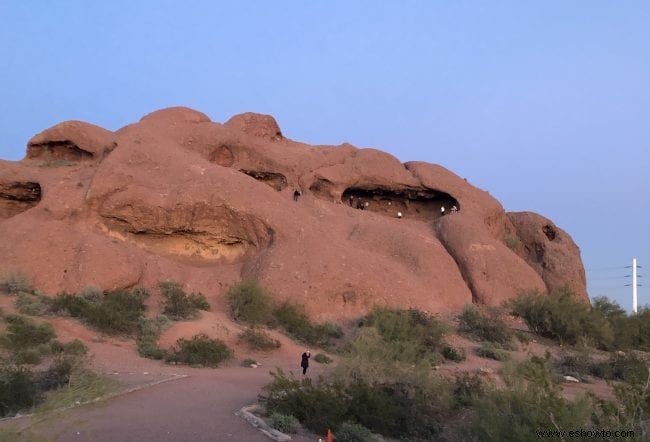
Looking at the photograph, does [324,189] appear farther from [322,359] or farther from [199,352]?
[199,352]

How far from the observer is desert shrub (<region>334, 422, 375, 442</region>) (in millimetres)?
9758

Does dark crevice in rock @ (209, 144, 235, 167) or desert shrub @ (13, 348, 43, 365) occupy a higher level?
dark crevice in rock @ (209, 144, 235, 167)

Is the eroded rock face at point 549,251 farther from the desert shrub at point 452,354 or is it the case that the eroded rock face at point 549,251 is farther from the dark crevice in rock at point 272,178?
the dark crevice in rock at point 272,178

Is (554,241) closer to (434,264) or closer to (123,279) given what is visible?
(434,264)

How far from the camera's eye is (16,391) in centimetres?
1177

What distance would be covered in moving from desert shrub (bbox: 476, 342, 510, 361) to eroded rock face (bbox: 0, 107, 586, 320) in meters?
3.99

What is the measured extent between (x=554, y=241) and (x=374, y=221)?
34.6 ft

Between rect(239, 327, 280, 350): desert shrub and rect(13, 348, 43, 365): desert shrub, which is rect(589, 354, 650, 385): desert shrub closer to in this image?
rect(239, 327, 280, 350): desert shrub

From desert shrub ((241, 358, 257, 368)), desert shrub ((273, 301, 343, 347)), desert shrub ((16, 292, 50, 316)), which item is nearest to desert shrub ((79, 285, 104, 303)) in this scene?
desert shrub ((16, 292, 50, 316))

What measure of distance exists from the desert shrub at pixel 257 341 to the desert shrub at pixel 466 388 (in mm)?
8037

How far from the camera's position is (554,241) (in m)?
34.0

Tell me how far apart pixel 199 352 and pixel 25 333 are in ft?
16.0

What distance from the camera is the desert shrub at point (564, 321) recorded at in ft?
83.2

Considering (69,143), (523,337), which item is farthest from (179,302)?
(523,337)
